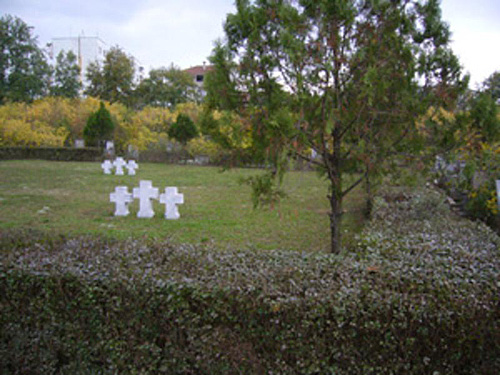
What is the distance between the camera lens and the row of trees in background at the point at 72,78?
117 feet

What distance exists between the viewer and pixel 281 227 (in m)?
7.21

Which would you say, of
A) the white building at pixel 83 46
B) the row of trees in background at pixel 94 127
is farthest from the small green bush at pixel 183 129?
the white building at pixel 83 46

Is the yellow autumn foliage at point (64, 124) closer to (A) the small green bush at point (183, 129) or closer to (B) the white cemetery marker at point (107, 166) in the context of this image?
(A) the small green bush at point (183, 129)

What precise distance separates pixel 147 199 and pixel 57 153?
65.3ft

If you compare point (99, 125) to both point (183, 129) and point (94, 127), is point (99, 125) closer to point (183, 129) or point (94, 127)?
point (94, 127)

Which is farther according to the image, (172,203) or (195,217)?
(195,217)

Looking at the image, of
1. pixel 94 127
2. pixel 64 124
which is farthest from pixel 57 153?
pixel 64 124

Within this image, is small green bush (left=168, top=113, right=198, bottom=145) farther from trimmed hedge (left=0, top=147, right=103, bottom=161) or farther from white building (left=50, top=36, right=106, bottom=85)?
white building (left=50, top=36, right=106, bottom=85)

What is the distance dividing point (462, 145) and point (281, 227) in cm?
415

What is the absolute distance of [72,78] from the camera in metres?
39.0

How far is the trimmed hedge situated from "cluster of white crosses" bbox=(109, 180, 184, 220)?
1795cm

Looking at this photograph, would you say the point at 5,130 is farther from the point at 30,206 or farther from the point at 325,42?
the point at 325,42

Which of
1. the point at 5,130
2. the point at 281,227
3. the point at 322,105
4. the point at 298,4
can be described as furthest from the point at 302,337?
the point at 5,130

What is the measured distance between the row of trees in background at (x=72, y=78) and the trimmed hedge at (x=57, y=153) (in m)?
12.6
